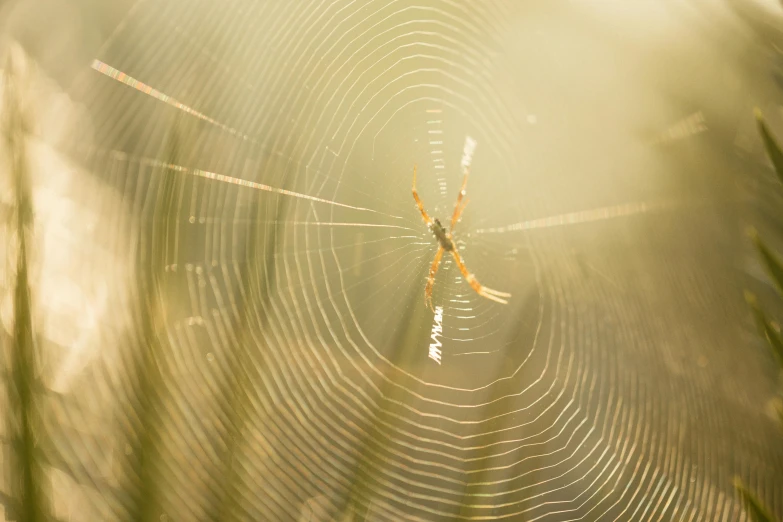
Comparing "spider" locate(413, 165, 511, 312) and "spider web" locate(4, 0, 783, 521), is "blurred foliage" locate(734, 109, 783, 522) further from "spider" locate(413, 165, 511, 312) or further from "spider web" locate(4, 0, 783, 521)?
"spider" locate(413, 165, 511, 312)

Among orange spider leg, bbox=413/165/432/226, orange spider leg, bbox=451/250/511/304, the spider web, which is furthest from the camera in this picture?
orange spider leg, bbox=413/165/432/226

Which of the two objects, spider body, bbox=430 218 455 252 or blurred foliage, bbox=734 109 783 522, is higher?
spider body, bbox=430 218 455 252

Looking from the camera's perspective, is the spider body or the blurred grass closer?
the blurred grass

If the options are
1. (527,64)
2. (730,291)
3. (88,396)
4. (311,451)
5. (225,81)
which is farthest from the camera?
(527,64)

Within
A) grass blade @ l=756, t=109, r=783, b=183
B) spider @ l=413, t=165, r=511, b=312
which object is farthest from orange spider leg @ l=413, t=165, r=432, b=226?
grass blade @ l=756, t=109, r=783, b=183

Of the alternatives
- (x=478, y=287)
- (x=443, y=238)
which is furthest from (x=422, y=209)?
(x=478, y=287)

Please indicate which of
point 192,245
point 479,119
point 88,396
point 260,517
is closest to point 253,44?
point 192,245

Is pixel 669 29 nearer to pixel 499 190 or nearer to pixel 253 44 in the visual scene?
pixel 499 190

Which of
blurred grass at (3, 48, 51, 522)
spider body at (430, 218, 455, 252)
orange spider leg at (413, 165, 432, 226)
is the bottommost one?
blurred grass at (3, 48, 51, 522)
